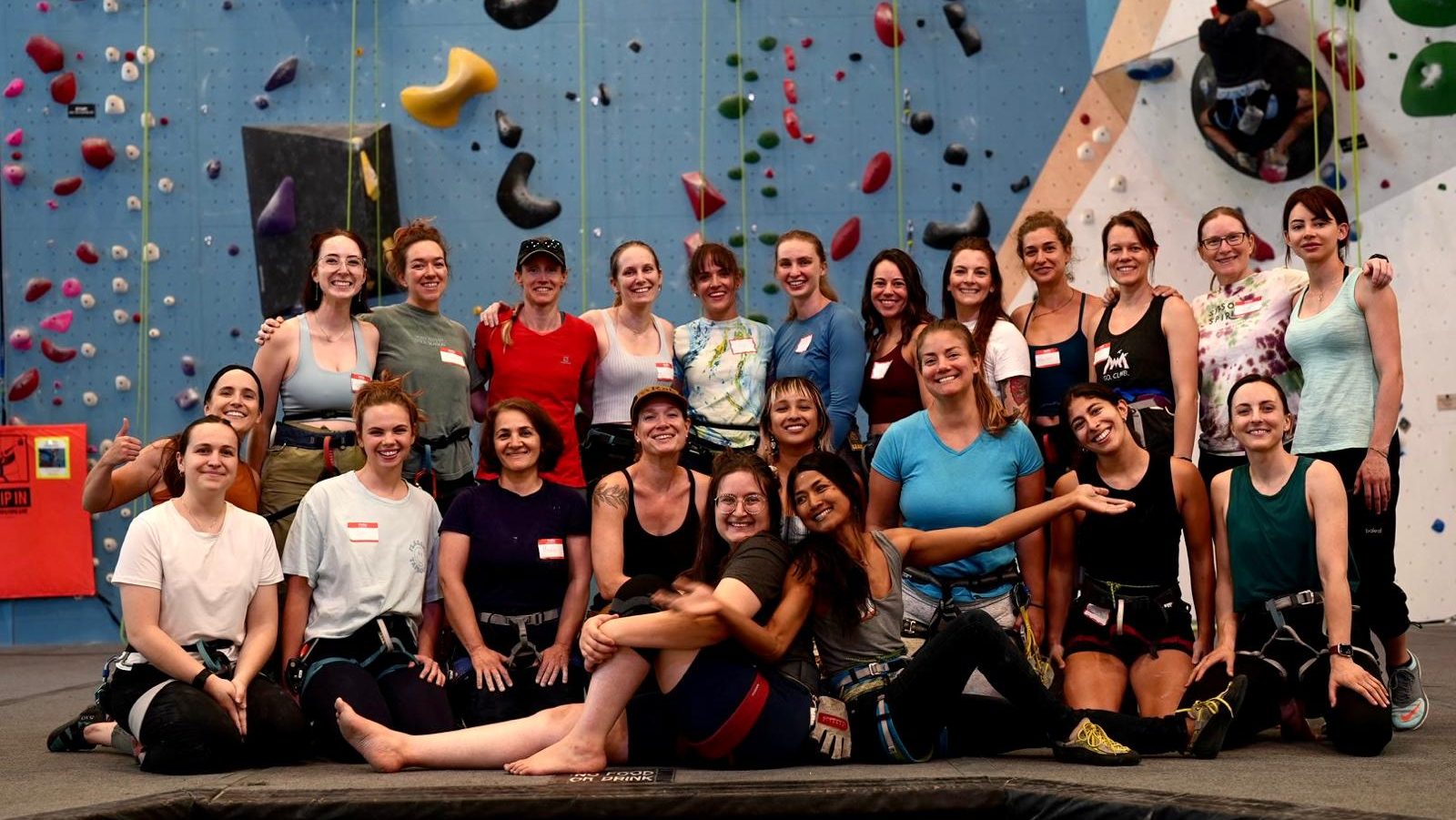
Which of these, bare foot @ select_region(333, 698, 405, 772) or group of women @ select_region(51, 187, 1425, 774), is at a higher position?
group of women @ select_region(51, 187, 1425, 774)

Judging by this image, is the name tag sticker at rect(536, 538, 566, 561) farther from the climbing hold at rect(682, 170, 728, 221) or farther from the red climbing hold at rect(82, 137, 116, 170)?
the red climbing hold at rect(82, 137, 116, 170)

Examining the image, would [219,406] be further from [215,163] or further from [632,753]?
[215,163]

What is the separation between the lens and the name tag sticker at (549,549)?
3432 millimetres

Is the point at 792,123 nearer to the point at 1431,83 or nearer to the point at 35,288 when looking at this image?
the point at 1431,83

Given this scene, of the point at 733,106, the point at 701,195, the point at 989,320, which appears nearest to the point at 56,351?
the point at 701,195

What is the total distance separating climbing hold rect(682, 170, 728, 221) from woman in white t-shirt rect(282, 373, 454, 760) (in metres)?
2.64

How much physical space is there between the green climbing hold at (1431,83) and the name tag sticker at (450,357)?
3.72 meters

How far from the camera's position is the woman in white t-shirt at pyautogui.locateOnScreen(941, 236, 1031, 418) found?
377 centimetres

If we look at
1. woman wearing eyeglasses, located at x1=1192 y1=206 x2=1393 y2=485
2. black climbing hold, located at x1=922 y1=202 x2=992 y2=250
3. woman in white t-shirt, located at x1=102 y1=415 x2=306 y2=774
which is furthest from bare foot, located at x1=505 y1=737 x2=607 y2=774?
black climbing hold, located at x1=922 y1=202 x2=992 y2=250

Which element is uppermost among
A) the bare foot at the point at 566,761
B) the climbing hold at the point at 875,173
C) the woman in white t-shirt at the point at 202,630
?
the climbing hold at the point at 875,173

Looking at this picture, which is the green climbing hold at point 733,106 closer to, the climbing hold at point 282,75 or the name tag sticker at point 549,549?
the climbing hold at point 282,75

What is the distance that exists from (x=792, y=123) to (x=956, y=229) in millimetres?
835

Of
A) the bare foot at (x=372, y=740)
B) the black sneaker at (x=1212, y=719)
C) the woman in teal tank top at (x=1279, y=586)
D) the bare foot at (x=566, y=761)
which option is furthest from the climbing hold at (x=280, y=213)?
the black sneaker at (x=1212, y=719)

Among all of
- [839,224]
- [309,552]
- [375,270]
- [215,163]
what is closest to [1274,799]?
[309,552]
